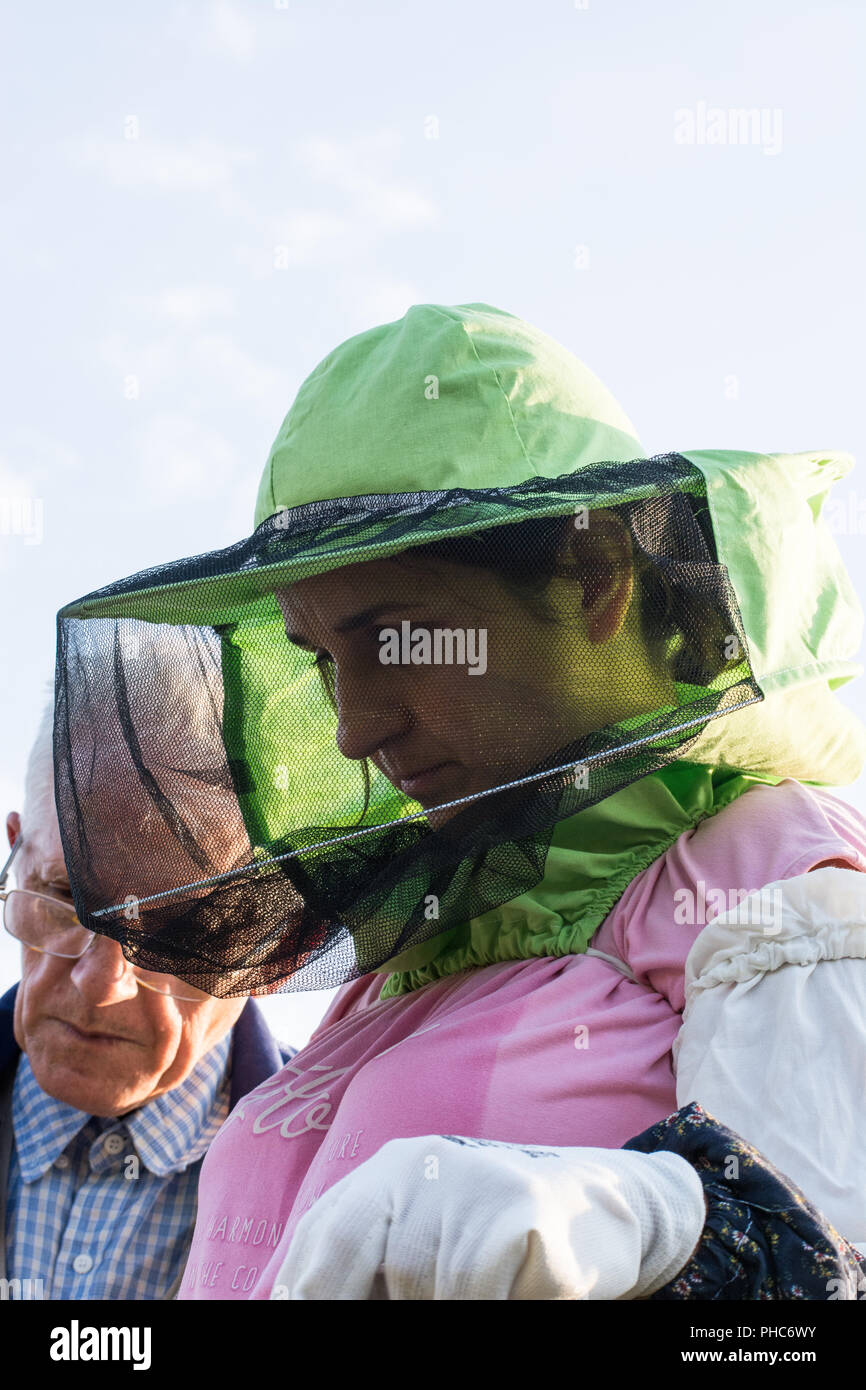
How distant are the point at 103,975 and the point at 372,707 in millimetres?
2182

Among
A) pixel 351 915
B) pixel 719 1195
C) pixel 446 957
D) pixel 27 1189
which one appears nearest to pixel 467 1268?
pixel 719 1195

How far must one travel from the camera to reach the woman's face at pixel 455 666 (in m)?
1.93

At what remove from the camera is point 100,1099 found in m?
3.79

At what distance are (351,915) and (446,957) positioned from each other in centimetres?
23

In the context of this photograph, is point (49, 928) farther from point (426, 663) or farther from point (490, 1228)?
point (490, 1228)

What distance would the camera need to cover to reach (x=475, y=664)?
1.98 m

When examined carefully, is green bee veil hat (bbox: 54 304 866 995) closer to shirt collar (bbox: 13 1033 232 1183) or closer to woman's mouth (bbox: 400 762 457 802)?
woman's mouth (bbox: 400 762 457 802)

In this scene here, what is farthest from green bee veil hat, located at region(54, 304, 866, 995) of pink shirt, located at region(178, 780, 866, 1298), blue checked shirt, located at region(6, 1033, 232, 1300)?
blue checked shirt, located at region(6, 1033, 232, 1300)

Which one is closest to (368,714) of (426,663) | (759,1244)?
(426,663)

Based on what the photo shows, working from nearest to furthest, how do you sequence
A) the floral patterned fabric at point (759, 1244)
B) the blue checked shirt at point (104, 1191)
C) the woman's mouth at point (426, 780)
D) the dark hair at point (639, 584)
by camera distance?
the floral patterned fabric at point (759, 1244) < the dark hair at point (639, 584) < the woman's mouth at point (426, 780) < the blue checked shirt at point (104, 1191)

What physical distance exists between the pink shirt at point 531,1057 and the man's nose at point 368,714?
39 cm

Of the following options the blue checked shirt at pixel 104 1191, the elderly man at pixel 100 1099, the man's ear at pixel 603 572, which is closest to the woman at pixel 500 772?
the man's ear at pixel 603 572

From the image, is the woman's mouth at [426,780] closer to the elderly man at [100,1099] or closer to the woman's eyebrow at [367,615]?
the woman's eyebrow at [367,615]

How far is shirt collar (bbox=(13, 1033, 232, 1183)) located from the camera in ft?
12.1
